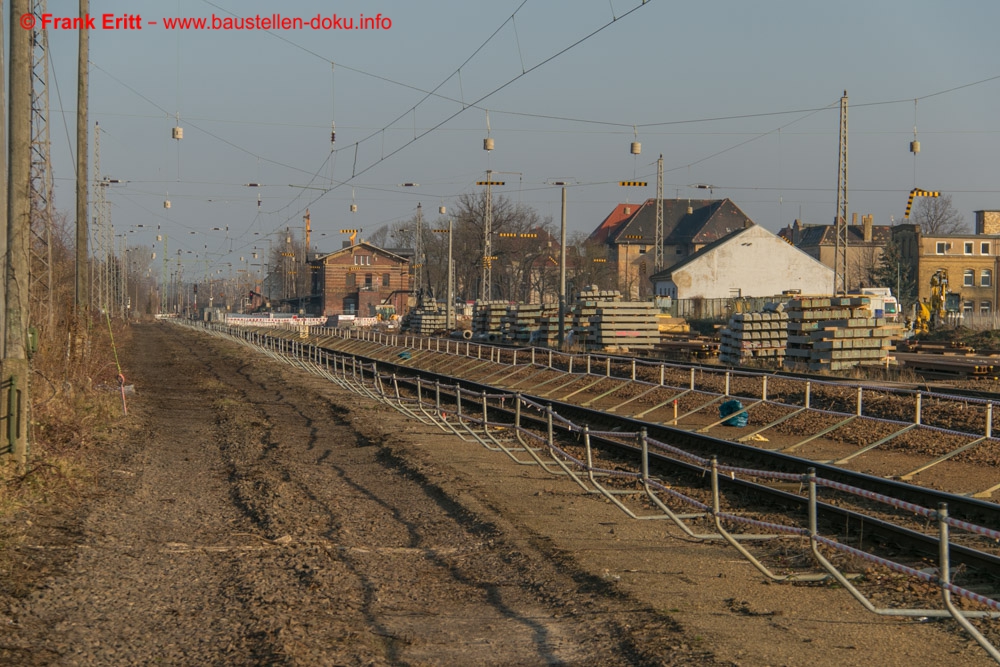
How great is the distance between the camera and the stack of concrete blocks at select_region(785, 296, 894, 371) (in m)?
31.6

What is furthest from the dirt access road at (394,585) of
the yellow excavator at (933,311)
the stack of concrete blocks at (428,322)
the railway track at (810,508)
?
the stack of concrete blocks at (428,322)

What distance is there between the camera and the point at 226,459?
1546 centimetres

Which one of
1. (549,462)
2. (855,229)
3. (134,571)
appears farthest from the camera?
(855,229)

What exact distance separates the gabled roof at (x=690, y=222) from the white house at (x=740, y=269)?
89.1ft

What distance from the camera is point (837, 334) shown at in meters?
31.5

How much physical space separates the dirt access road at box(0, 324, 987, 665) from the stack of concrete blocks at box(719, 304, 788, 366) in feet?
77.4

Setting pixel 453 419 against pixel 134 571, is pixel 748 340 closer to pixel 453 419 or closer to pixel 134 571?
pixel 453 419

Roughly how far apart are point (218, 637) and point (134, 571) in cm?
213

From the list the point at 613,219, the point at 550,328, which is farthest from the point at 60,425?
the point at 613,219

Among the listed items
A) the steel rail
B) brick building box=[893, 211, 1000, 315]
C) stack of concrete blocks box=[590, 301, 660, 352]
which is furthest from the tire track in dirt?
brick building box=[893, 211, 1000, 315]

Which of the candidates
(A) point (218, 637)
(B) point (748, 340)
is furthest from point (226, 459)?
(B) point (748, 340)

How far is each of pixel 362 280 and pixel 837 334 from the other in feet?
275

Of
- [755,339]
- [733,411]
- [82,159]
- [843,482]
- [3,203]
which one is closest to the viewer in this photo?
[3,203]

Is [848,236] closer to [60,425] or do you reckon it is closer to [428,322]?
[428,322]
